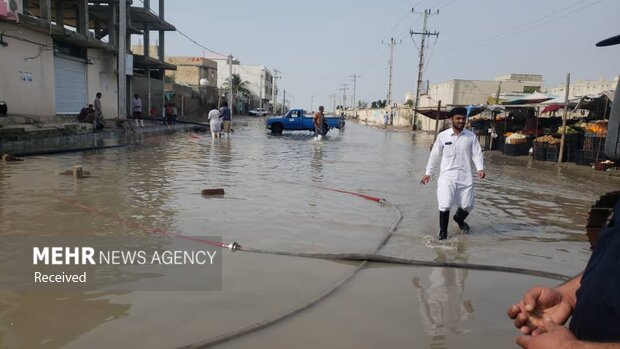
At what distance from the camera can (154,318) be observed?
3502mm

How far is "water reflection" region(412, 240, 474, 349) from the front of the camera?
353 centimetres

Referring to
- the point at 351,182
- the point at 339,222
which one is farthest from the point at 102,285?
the point at 351,182

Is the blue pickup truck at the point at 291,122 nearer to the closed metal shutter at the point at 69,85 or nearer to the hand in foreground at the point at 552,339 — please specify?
the closed metal shutter at the point at 69,85

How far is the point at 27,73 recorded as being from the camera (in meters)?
17.8

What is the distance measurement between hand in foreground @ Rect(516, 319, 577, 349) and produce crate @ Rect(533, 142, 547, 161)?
59.2 feet

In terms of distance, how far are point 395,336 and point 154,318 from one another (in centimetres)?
172

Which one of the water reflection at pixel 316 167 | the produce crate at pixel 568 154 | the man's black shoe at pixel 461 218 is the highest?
the produce crate at pixel 568 154

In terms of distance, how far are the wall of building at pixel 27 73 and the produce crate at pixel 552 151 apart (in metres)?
18.8

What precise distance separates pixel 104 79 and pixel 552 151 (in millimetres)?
21586

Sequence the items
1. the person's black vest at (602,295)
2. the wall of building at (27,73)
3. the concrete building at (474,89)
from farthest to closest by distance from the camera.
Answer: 1. the concrete building at (474,89)
2. the wall of building at (27,73)
3. the person's black vest at (602,295)

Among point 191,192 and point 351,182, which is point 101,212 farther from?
point 351,182

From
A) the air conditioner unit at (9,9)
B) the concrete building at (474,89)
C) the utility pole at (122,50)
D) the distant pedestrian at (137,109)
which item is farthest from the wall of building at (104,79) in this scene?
the concrete building at (474,89)

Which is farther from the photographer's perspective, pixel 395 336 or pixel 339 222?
pixel 339 222

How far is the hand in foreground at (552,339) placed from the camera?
1.52 m
